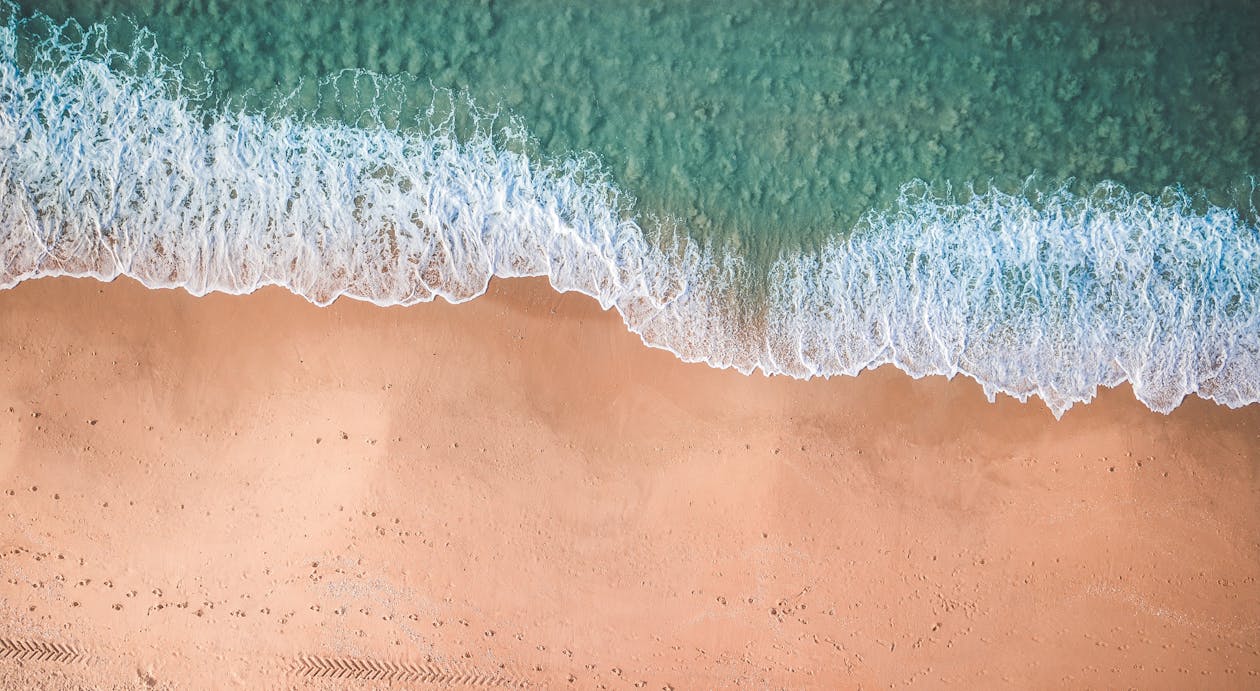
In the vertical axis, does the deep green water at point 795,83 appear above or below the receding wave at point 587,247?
above

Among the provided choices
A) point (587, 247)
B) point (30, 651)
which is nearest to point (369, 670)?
point (30, 651)

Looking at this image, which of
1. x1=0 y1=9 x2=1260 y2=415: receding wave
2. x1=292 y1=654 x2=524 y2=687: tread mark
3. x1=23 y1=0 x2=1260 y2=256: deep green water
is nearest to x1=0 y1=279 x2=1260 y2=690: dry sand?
x1=292 y1=654 x2=524 y2=687: tread mark

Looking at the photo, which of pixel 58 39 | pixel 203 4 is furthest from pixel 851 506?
pixel 58 39

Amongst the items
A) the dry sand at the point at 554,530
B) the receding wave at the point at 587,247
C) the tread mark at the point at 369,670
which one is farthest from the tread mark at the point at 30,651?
the receding wave at the point at 587,247

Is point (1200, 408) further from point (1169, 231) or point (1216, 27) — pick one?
point (1216, 27)

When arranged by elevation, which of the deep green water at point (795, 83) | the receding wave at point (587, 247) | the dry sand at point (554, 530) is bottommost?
the dry sand at point (554, 530)

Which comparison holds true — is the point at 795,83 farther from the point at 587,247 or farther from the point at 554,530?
the point at 554,530

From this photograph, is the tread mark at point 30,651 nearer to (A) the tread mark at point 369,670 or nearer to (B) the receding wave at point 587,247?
(A) the tread mark at point 369,670
